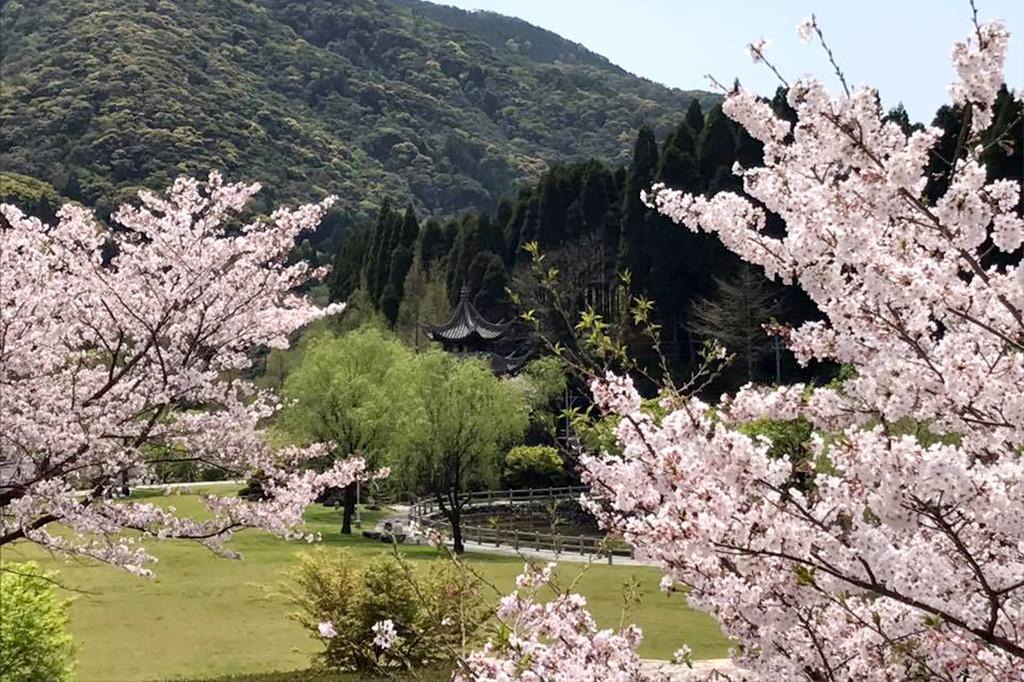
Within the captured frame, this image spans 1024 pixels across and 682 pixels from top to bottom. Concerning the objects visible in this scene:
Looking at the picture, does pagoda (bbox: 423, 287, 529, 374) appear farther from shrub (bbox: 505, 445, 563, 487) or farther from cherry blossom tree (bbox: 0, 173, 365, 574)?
cherry blossom tree (bbox: 0, 173, 365, 574)

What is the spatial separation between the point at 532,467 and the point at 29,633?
923 inches

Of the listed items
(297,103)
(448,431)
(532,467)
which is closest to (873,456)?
(448,431)

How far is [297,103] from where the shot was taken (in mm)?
120312

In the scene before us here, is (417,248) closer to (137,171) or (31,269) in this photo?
(137,171)

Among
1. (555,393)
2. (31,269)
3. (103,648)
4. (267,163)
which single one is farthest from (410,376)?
(267,163)

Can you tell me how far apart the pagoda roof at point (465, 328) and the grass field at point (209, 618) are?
1975 centimetres

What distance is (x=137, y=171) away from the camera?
7800 centimetres

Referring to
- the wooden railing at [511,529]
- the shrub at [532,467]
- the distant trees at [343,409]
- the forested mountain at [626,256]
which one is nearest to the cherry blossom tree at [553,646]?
the wooden railing at [511,529]

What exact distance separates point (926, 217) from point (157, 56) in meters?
111

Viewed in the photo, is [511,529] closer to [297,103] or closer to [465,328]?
[465,328]

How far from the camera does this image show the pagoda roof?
1537 inches

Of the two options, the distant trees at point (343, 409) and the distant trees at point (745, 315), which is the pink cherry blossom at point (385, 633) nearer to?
the distant trees at point (343, 409)

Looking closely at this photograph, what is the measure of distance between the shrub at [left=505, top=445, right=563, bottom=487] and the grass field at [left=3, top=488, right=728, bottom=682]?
1137cm

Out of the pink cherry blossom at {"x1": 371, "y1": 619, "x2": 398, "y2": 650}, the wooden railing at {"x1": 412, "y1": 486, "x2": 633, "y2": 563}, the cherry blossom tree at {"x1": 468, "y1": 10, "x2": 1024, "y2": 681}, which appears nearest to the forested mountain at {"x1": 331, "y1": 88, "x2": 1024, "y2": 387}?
the wooden railing at {"x1": 412, "y1": 486, "x2": 633, "y2": 563}
